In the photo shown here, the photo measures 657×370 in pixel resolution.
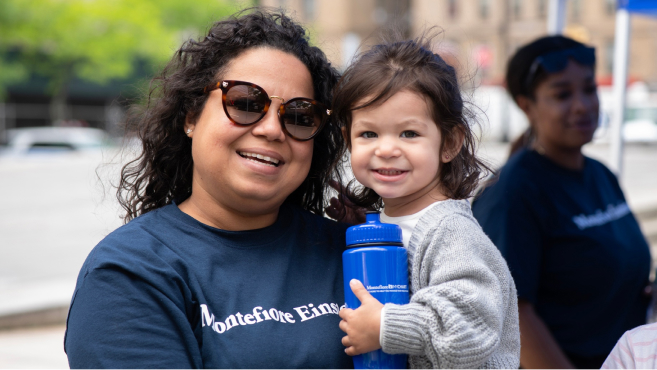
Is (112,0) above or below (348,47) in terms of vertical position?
above

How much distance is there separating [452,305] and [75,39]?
31646mm

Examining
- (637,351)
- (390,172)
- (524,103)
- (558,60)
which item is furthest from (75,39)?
(637,351)

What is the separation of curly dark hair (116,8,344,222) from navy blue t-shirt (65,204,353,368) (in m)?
0.27

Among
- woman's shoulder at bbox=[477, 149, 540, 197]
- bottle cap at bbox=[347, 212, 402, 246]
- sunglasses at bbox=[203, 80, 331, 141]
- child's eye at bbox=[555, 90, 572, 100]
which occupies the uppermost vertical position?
sunglasses at bbox=[203, 80, 331, 141]

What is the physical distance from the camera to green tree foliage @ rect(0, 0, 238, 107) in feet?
95.1

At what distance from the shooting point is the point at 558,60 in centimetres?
304

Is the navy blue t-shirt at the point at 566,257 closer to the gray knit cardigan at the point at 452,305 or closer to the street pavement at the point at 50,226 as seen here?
the street pavement at the point at 50,226

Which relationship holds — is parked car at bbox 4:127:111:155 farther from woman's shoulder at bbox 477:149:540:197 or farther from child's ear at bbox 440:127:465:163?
child's ear at bbox 440:127:465:163

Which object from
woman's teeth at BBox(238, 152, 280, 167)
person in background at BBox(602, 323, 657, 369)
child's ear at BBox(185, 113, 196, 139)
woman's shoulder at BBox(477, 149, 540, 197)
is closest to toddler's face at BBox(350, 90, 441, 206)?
woman's teeth at BBox(238, 152, 280, 167)

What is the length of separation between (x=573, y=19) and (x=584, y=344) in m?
32.9

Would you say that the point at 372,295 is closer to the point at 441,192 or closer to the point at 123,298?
the point at 441,192

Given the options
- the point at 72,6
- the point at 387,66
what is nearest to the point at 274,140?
the point at 387,66

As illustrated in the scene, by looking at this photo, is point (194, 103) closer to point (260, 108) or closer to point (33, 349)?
point (260, 108)

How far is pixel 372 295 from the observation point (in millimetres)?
1733
